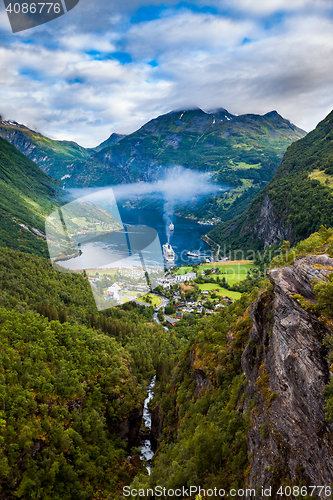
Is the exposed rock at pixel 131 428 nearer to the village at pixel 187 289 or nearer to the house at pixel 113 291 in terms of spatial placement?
the house at pixel 113 291

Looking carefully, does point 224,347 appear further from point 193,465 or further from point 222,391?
point 193,465

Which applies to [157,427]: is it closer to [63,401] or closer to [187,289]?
[63,401]

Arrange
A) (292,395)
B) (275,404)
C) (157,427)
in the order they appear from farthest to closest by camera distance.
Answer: (157,427) → (275,404) → (292,395)

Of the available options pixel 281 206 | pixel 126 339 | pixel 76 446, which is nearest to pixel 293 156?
pixel 281 206

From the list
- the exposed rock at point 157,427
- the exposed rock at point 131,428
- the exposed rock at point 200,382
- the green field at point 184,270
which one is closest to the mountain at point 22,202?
the green field at point 184,270

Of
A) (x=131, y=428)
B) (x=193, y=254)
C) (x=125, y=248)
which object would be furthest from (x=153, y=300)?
(x=125, y=248)
